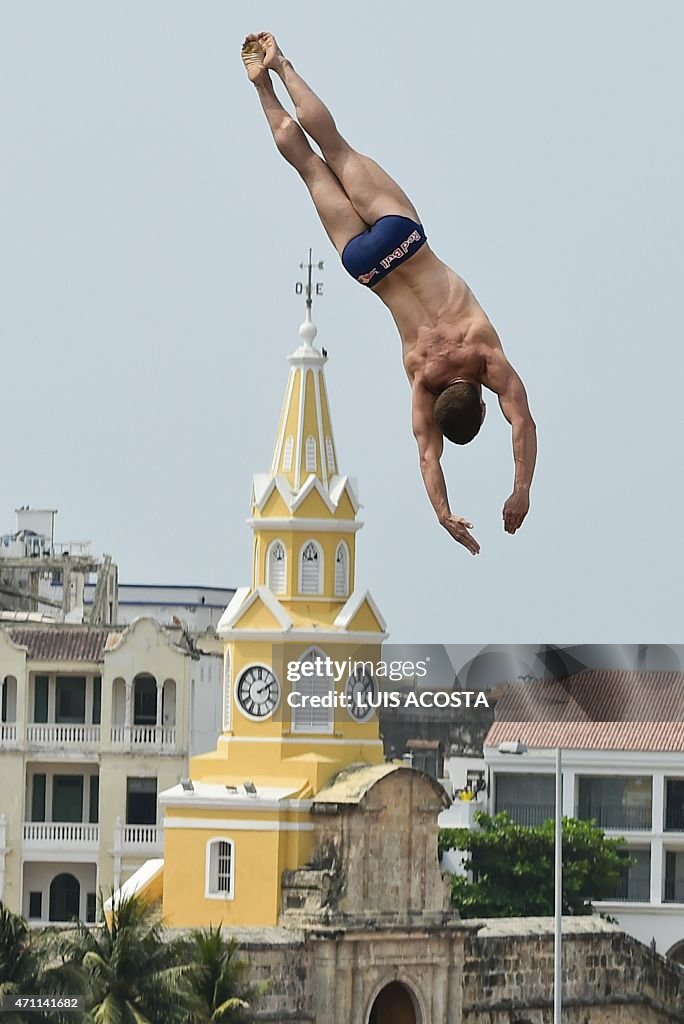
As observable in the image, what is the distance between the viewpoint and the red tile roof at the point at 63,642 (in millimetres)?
86125

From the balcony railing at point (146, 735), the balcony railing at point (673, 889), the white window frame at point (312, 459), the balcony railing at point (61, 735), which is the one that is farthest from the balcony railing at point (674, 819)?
the white window frame at point (312, 459)

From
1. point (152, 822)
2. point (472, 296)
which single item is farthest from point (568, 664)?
point (472, 296)

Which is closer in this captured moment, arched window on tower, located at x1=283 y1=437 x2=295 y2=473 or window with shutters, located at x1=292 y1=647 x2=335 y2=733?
window with shutters, located at x1=292 y1=647 x2=335 y2=733

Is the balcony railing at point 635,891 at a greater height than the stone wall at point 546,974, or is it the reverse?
the balcony railing at point 635,891

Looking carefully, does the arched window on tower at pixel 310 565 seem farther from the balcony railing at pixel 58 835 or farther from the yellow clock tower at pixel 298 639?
the balcony railing at pixel 58 835

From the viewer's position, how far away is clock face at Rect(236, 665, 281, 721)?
73.6 metres

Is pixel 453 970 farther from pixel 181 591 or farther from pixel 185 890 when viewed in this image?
pixel 181 591

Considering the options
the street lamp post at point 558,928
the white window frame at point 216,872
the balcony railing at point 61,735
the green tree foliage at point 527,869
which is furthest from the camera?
the balcony railing at point 61,735

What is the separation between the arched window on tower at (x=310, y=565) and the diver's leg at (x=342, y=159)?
49.9m

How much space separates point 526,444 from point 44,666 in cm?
6423

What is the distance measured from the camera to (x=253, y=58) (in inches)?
949

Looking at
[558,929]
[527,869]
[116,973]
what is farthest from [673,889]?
[116,973]

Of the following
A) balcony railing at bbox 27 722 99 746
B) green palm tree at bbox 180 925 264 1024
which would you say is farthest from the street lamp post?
balcony railing at bbox 27 722 99 746

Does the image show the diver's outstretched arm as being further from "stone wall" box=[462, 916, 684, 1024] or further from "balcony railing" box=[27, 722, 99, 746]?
"balcony railing" box=[27, 722, 99, 746]
